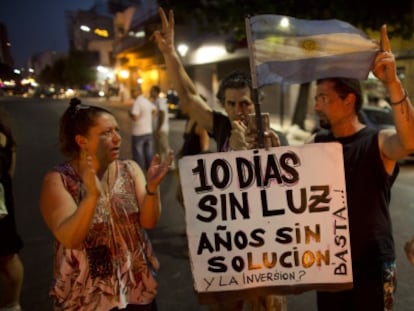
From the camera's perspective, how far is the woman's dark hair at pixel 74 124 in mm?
2127

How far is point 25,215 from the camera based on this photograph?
639 cm

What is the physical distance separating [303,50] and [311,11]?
1016 centimetres

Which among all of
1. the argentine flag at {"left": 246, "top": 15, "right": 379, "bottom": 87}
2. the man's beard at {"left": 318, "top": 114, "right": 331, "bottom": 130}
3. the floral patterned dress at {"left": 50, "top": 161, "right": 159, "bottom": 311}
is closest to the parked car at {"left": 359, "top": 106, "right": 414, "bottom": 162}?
the man's beard at {"left": 318, "top": 114, "right": 331, "bottom": 130}

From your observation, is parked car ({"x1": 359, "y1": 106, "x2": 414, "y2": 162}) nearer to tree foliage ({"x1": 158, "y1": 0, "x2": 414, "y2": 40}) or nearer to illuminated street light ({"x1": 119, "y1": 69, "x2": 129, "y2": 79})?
tree foliage ({"x1": 158, "y1": 0, "x2": 414, "y2": 40})

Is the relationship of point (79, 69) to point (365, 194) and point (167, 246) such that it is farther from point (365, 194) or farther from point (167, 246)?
point (365, 194)

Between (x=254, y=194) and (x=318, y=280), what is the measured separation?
55 centimetres

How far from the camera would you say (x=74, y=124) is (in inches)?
84.8

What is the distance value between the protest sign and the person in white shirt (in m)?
6.07

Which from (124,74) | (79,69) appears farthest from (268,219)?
(79,69)

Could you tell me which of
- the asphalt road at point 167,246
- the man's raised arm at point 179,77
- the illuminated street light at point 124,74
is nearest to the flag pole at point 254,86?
the man's raised arm at point 179,77

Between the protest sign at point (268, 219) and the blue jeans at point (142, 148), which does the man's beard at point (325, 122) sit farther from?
the blue jeans at point (142, 148)

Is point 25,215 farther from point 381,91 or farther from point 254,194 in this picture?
point 381,91

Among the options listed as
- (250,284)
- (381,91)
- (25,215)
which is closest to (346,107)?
(250,284)

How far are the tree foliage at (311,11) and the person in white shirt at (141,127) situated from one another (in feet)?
13.8
